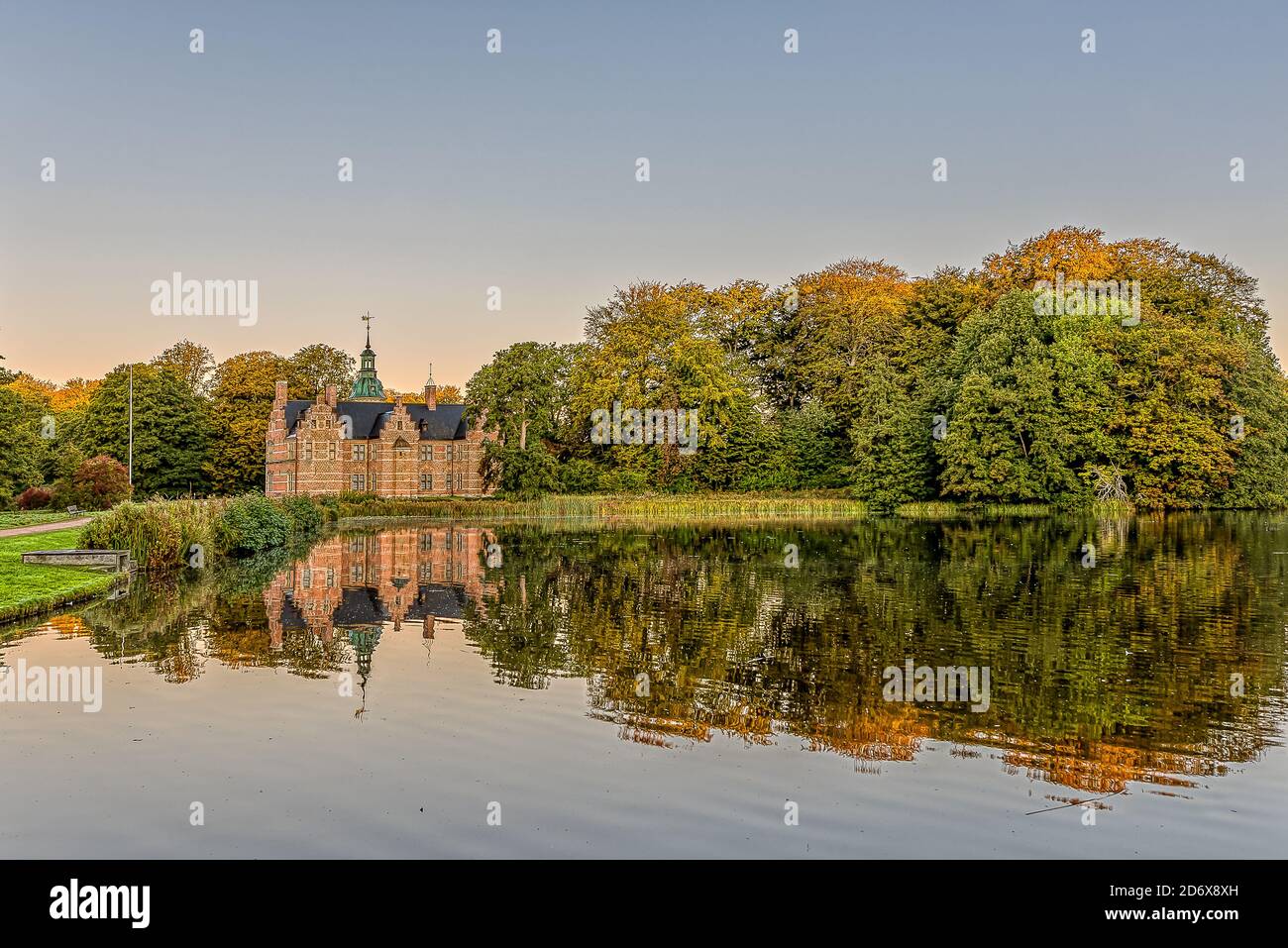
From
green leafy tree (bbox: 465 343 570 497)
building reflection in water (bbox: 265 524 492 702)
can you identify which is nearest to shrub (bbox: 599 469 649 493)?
green leafy tree (bbox: 465 343 570 497)

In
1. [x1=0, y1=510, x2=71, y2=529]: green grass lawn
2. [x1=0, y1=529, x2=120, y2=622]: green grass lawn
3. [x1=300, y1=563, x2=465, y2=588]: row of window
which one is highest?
[x1=0, y1=510, x2=71, y2=529]: green grass lawn

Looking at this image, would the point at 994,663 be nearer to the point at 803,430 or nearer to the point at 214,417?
the point at 803,430

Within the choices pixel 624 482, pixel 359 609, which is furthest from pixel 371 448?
pixel 359 609

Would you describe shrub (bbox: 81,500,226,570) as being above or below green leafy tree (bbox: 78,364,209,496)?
below

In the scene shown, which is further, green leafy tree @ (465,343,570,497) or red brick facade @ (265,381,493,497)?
red brick facade @ (265,381,493,497)

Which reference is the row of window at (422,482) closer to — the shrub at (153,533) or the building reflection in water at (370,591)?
the building reflection in water at (370,591)

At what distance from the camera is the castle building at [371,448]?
7162 centimetres

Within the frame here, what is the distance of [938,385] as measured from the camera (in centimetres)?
5962

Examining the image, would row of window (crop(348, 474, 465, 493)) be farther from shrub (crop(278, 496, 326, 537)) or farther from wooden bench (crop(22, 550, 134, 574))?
wooden bench (crop(22, 550, 134, 574))

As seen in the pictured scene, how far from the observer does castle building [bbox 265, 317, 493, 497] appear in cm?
7162

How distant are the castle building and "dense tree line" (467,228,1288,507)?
393 cm

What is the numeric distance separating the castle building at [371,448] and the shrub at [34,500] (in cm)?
2664

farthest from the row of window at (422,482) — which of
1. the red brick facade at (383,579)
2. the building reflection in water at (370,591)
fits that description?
the building reflection in water at (370,591)
